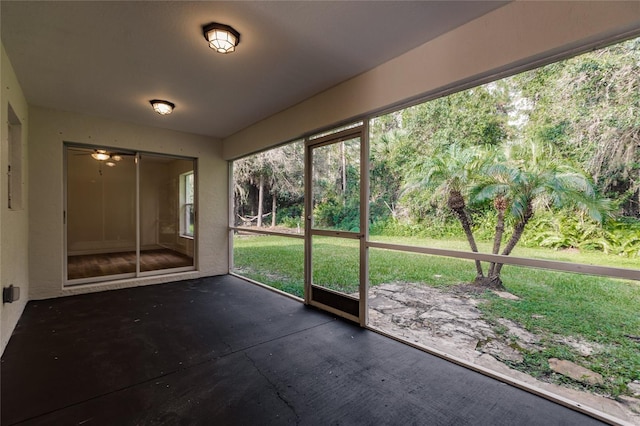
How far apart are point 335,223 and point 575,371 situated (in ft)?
8.03

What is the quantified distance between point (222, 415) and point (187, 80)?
3089 millimetres

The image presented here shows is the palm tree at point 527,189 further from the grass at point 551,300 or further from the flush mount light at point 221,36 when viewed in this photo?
the flush mount light at point 221,36

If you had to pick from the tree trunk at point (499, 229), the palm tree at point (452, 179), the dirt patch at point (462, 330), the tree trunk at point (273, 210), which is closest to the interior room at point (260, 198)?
the dirt patch at point (462, 330)

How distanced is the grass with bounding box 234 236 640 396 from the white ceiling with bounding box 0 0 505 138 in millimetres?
1826

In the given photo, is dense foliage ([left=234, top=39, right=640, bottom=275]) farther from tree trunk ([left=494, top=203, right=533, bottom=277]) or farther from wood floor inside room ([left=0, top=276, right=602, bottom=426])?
wood floor inside room ([left=0, top=276, right=602, bottom=426])

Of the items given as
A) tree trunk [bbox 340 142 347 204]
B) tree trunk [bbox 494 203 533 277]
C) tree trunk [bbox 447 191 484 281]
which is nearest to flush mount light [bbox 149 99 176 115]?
tree trunk [bbox 340 142 347 204]

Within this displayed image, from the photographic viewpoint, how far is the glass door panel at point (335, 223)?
3158mm

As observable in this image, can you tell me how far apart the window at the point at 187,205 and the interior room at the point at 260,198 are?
71 centimetres

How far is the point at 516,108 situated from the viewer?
2.33 meters

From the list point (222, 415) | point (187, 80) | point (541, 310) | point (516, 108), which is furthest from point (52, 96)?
point (541, 310)

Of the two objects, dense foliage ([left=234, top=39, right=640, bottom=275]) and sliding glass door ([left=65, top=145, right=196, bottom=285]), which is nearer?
dense foliage ([left=234, top=39, right=640, bottom=275])

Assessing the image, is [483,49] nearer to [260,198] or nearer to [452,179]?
[452,179]

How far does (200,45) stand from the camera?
7.74 ft

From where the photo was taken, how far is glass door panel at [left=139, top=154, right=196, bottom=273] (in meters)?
4.92
